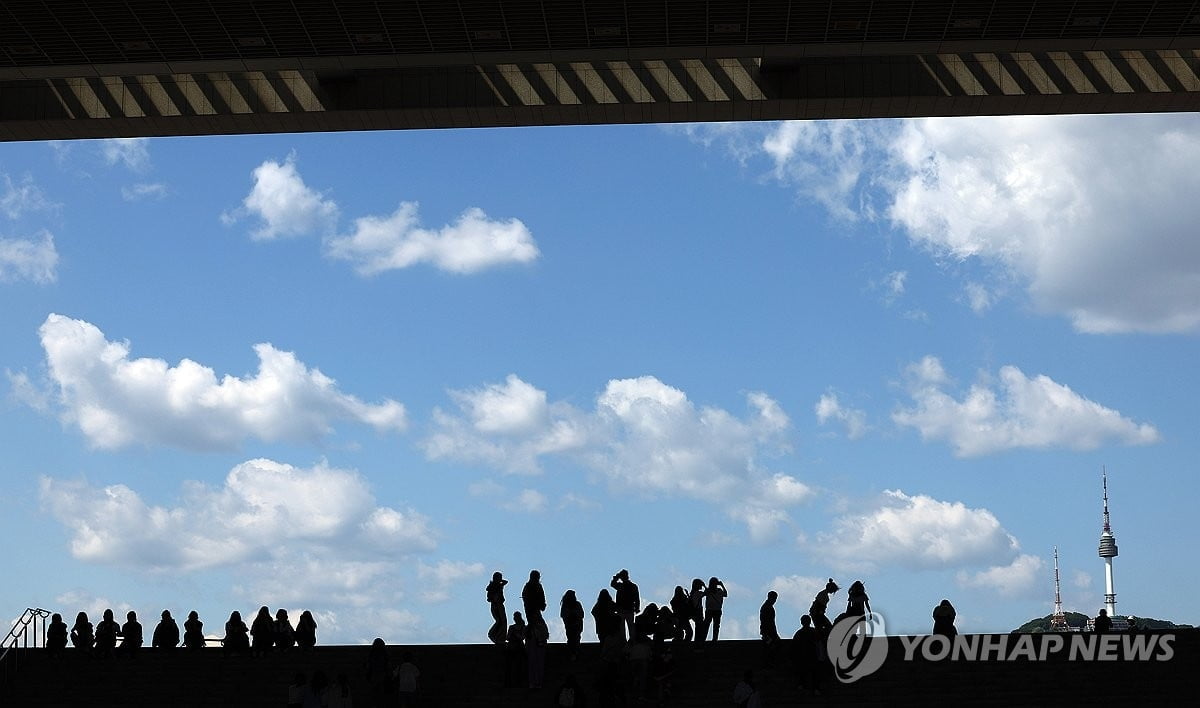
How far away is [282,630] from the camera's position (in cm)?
2336

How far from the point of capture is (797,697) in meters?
20.0

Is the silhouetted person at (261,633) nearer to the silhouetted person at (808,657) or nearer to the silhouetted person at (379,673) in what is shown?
the silhouetted person at (379,673)

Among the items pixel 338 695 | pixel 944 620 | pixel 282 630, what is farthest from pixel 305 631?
pixel 944 620

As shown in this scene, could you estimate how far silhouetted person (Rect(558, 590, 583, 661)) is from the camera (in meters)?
21.8

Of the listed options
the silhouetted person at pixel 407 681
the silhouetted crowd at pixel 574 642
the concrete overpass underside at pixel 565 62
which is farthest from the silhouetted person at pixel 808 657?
the concrete overpass underside at pixel 565 62

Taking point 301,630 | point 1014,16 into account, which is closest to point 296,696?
point 301,630

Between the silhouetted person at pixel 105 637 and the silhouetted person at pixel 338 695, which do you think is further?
the silhouetted person at pixel 105 637

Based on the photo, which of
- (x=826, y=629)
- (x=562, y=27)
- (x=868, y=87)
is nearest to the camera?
(x=826, y=629)

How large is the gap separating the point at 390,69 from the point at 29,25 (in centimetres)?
564

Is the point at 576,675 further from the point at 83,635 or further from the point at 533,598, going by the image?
the point at 83,635

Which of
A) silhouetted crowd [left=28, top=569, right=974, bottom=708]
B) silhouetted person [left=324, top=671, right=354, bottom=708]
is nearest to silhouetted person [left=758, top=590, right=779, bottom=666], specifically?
silhouetted crowd [left=28, top=569, right=974, bottom=708]

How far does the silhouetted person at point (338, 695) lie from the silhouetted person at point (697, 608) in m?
5.45

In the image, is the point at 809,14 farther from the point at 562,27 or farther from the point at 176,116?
the point at 176,116

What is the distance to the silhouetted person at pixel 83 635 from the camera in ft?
76.6
